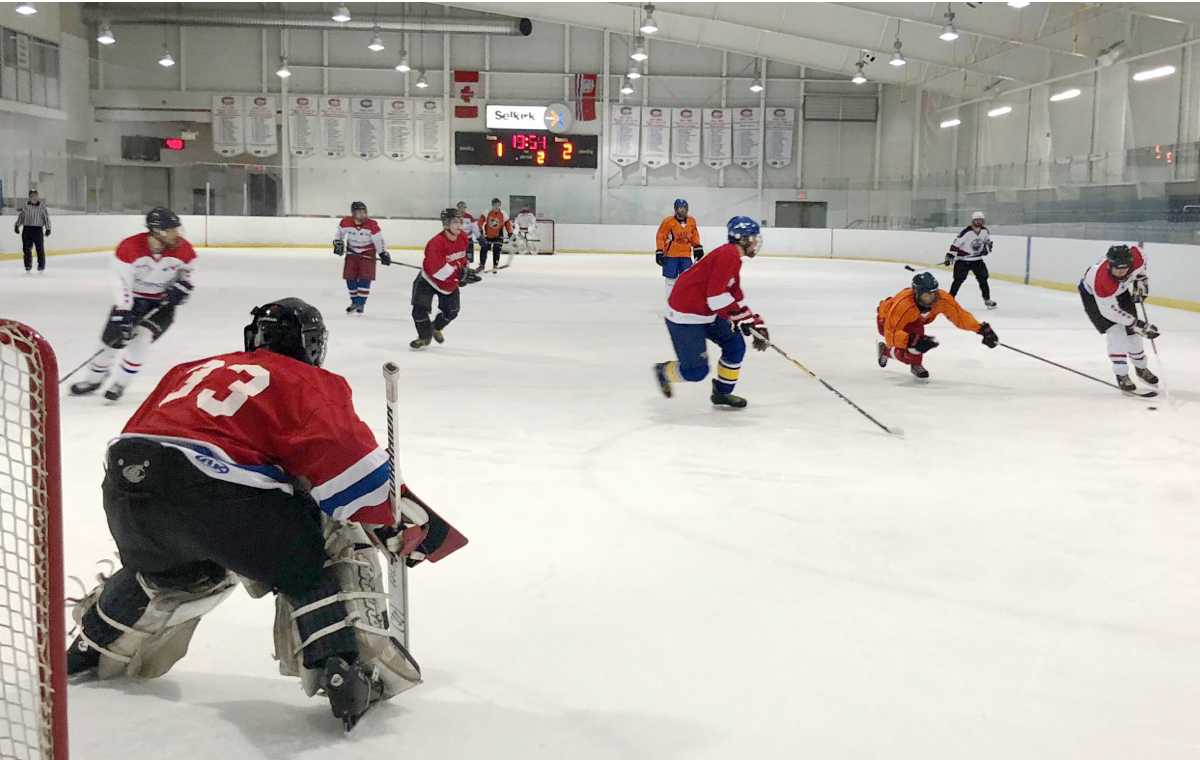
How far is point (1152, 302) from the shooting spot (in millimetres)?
12039

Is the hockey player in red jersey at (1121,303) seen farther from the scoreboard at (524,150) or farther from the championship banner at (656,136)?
the championship banner at (656,136)

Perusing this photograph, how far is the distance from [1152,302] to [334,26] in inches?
735

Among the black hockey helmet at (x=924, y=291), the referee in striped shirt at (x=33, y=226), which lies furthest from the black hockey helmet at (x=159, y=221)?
the referee in striped shirt at (x=33, y=226)

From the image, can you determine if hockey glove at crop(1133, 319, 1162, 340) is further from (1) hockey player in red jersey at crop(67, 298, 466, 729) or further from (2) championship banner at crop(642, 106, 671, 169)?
(2) championship banner at crop(642, 106, 671, 169)

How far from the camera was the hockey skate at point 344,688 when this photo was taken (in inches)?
79.5

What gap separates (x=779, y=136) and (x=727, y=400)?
20.8 m

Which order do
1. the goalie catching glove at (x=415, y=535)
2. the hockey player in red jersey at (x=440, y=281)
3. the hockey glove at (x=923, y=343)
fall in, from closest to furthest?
the goalie catching glove at (x=415, y=535)
the hockey glove at (x=923, y=343)
the hockey player in red jersey at (x=440, y=281)

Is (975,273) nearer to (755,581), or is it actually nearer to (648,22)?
(648,22)

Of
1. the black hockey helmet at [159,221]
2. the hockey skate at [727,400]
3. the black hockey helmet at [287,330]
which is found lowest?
the hockey skate at [727,400]

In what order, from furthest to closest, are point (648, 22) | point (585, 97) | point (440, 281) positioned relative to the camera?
point (585, 97)
point (648, 22)
point (440, 281)

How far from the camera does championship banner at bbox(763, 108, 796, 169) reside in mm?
25469

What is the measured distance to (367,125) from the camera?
25219mm

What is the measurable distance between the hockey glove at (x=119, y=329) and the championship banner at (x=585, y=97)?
20273mm

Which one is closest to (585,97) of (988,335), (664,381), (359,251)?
(359,251)
